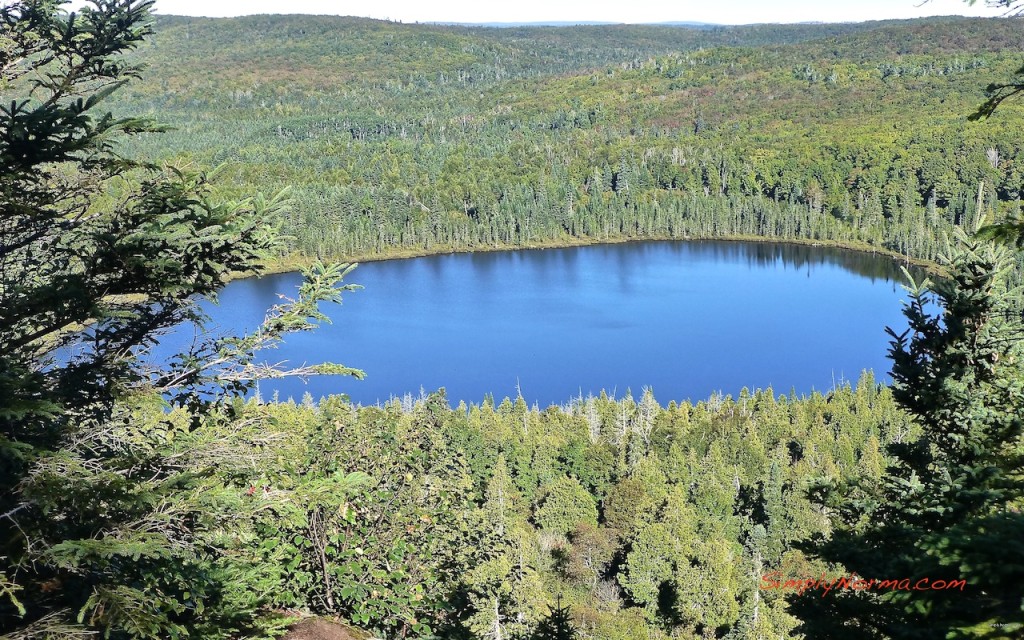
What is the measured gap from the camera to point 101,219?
595cm

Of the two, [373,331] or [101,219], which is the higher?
[101,219]

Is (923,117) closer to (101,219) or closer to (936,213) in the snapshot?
(936,213)

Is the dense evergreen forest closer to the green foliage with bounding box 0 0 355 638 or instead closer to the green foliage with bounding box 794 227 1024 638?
the green foliage with bounding box 794 227 1024 638

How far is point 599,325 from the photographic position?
2879 inches

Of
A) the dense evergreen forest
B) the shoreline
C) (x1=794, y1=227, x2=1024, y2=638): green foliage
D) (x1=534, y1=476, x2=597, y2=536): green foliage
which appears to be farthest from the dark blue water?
(x1=794, y1=227, x2=1024, y2=638): green foliage

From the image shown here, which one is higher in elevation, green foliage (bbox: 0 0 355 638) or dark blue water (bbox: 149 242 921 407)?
green foliage (bbox: 0 0 355 638)

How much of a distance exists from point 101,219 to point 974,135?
14929 cm

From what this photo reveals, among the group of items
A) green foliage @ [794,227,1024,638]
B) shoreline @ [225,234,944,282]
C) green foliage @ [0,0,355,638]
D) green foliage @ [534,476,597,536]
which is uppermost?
green foliage @ [0,0,355,638]

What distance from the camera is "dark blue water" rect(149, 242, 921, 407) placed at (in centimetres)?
5819

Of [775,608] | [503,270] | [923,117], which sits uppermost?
[923,117]

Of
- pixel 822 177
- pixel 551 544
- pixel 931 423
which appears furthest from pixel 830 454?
pixel 822 177

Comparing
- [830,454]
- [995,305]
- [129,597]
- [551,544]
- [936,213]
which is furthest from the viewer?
[936,213]

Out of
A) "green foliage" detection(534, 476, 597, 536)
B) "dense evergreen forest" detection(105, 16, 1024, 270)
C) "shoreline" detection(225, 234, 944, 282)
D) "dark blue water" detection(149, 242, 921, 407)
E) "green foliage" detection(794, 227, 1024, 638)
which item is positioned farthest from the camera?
"dense evergreen forest" detection(105, 16, 1024, 270)

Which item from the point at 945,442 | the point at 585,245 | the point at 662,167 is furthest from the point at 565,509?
the point at 662,167
